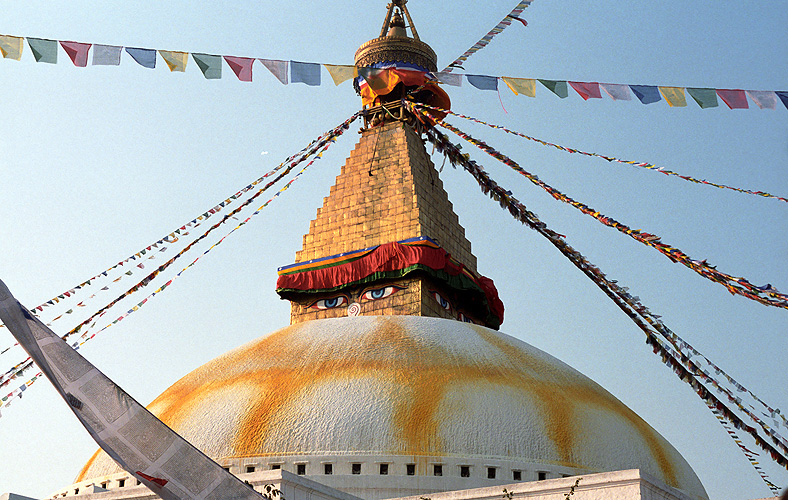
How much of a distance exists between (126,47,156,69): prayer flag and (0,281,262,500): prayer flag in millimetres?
5220

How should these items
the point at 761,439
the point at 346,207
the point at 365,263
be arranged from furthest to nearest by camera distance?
the point at 346,207 < the point at 365,263 < the point at 761,439

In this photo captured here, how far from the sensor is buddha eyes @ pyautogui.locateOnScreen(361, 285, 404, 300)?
1548cm

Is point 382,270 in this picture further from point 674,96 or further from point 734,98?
point 734,98

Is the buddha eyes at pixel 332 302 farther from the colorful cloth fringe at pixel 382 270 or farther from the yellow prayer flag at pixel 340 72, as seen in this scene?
the yellow prayer flag at pixel 340 72

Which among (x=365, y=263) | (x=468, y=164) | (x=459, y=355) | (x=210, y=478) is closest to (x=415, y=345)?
(x=459, y=355)

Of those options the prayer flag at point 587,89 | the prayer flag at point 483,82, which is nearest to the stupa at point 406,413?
the prayer flag at point 483,82

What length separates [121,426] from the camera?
5.60m

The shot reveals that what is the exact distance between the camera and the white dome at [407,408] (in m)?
10.9

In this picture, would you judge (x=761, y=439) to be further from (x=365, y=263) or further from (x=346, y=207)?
(x=346, y=207)

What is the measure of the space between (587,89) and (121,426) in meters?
7.32

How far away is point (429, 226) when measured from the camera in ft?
53.4

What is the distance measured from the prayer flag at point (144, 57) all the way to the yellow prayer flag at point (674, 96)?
5609mm

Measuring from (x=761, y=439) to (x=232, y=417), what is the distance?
611 cm

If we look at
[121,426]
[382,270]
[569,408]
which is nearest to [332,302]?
[382,270]
